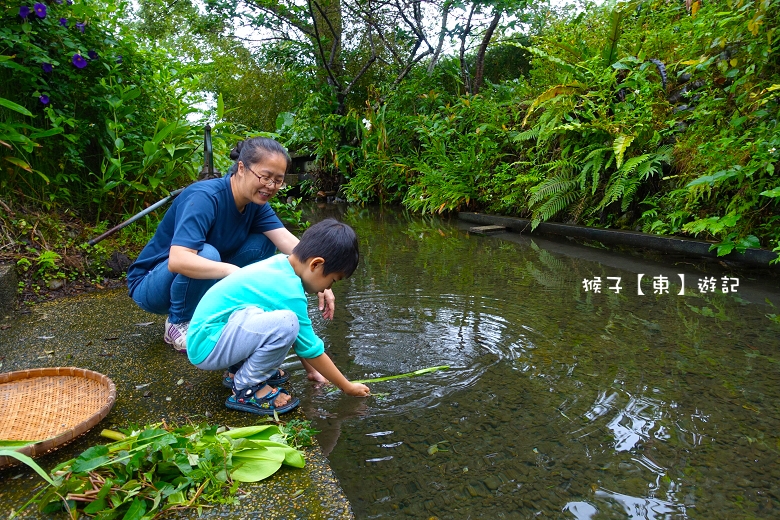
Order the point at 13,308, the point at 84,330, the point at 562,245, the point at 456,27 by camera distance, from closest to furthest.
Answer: the point at 84,330
the point at 13,308
the point at 562,245
the point at 456,27

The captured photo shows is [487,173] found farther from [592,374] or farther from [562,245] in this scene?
[592,374]

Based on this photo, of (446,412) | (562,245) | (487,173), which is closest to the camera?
(446,412)

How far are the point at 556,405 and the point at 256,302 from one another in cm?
124

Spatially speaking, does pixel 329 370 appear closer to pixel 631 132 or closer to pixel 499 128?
pixel 631 132

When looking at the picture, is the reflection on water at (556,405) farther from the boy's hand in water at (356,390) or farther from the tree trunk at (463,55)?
the tree trunk at (463,55)

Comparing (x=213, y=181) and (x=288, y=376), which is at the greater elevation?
(x=213, y=181)

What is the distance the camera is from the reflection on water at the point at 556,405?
5.47 feet

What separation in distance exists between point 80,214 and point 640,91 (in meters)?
5.51

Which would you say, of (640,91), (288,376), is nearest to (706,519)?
(288,376)

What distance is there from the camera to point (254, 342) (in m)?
1.95

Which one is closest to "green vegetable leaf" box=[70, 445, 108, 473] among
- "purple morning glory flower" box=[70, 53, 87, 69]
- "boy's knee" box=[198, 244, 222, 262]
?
"boy's knee" box=[198, 244, 222, 262]

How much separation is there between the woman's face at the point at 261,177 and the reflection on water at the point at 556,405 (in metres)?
0.88

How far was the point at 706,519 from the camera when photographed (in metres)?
1.55

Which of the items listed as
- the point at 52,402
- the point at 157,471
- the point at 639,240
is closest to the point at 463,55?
the point at 639,240
